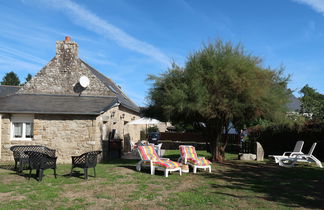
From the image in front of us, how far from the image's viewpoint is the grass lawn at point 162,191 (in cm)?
611

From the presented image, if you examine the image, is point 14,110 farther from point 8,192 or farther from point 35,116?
point 8,192

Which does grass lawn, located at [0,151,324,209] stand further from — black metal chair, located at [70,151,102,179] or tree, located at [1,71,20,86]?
tree, located at [1,71,20,86]

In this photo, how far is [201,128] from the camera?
1402 centimetres

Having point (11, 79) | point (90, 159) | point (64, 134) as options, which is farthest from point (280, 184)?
point (11, 79)

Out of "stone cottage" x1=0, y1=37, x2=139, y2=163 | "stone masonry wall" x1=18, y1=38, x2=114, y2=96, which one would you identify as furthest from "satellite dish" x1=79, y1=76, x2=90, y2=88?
"stone masonry wall" x1=18, y1=38, x2=114, y2=96

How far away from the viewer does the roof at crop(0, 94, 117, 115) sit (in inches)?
532

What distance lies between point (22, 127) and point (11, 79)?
53.4 meters

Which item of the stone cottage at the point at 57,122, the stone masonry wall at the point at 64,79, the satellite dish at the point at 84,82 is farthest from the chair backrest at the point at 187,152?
the satellite dish at the point at 84,82

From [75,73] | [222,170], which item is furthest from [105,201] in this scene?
[75,73]

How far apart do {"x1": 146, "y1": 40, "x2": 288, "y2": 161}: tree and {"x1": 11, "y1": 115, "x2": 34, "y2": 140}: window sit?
6368 mm

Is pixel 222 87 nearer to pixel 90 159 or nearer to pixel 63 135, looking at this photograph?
pixel 90 159

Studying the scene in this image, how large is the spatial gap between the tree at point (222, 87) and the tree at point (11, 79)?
187 feet

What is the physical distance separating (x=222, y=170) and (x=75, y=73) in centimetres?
1040

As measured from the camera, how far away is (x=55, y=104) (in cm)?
1447
